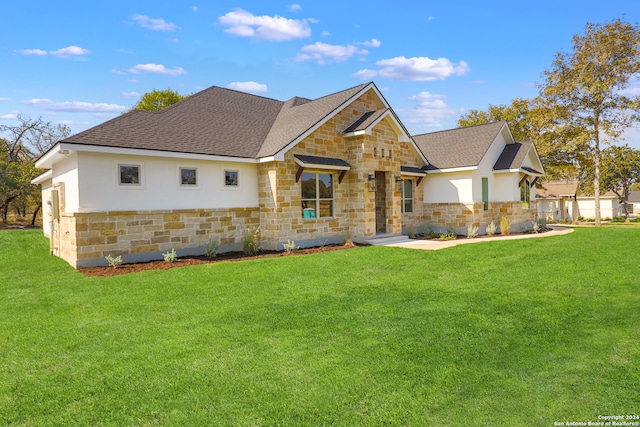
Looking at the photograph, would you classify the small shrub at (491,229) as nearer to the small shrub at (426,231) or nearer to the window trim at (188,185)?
the small shrub at (426,231)

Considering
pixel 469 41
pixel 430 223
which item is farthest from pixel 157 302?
pixel 469 41

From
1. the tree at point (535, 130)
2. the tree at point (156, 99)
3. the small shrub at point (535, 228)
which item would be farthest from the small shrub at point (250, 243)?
the tree at point (535, 130)

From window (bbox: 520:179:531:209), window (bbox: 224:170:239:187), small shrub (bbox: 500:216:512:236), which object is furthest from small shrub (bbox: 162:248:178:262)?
window (bbox: 520:179:531:209)

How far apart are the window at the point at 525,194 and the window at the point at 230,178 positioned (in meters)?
16.3

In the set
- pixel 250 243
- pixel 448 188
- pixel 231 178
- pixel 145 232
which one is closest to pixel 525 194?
pixel 448 188

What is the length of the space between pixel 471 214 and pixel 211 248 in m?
12.6

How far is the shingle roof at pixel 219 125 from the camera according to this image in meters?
11.7

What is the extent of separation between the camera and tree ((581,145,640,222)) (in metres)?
42.8

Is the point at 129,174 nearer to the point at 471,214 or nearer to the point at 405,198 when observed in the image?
the point at 405,198

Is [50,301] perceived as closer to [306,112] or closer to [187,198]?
[187,198]

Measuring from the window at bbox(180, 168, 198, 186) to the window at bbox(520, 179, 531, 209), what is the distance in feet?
58.5

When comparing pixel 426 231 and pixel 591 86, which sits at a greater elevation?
pixel 591 86

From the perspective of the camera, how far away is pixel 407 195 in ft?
62.6

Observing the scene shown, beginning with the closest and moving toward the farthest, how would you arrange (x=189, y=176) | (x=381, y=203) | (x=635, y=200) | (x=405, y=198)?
(x=189, y=176)
(x=381, y=203)
(x=405, y=198)
(x=635, y=200)
